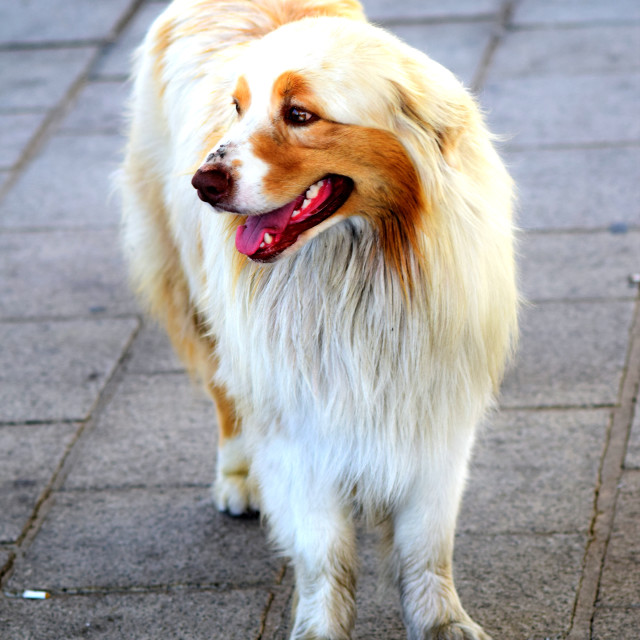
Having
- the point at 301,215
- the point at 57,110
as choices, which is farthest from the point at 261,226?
the point at 57,110

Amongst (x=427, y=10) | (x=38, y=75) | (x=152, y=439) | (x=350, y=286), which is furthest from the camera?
(x=427, y=10)

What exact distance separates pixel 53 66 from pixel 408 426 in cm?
631

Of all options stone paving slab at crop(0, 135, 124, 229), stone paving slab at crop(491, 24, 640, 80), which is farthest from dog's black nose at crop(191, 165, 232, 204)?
stone paving slab at crop(491, 24, 640, 80)

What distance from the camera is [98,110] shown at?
7496 millimetres

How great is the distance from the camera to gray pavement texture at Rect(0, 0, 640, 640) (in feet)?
11.0

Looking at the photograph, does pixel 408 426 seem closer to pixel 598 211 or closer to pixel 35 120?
pixel 598 211

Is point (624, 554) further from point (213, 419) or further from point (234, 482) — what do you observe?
point (213, 419)

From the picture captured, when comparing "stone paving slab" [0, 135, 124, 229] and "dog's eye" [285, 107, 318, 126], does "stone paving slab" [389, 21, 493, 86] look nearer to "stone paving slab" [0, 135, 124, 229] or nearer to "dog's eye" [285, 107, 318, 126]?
"stone paving slab" [0, 135, 124, 229]

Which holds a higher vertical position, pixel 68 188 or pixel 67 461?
pixel 67 461

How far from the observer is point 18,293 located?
17.9ft

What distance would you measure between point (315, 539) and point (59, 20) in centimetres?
734

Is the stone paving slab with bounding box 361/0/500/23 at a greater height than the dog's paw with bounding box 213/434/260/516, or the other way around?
the stone paving slab with bounding box 361/0/500/23

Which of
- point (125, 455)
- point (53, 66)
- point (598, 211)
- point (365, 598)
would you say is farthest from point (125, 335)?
point (53, 66)

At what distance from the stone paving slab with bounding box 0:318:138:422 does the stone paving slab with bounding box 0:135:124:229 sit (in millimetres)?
1070
